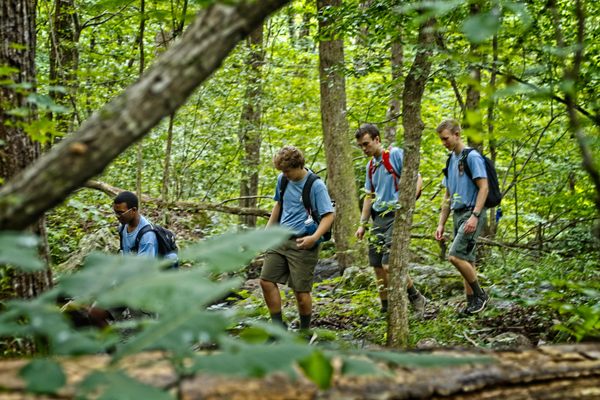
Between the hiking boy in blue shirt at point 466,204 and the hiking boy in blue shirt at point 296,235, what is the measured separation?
167 centimetres

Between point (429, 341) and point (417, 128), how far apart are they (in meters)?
2.33

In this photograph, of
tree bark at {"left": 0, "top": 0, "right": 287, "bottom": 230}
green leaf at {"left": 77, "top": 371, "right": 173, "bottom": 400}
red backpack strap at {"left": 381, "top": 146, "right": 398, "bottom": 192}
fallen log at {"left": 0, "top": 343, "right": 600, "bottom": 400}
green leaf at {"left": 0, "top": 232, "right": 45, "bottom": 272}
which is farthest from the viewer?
red backpack strap at {"left": 381, "top": 146, "right": 398, "bottom": 192}

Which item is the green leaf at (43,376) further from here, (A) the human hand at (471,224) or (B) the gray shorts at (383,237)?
(B) the gray shorts at (383,237)

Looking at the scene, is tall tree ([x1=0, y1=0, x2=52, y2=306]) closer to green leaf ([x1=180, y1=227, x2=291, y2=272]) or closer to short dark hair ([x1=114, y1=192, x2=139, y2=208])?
green leaf ([x1=180, y1=227, x2=291, y2=272])

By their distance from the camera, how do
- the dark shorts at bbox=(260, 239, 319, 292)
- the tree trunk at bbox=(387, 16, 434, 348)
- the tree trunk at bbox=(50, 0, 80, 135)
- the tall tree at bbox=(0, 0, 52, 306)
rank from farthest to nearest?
the tree trunk at bbox=(50, 0, 80, 135)
the dark shorts at bbox=(260, 239, 319, 292)
the tree trunk at bbox=(387, 16, 434, 348)
the tall tree at bbox=(0, 0, 52, 306)

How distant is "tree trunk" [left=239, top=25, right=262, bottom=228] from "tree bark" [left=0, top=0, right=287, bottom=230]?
39.8 ft

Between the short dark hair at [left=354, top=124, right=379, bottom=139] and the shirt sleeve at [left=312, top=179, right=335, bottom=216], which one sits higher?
the short dark hair at [left=354, top=124, right=379, bottom=139]

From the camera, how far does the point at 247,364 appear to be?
64.6 inches

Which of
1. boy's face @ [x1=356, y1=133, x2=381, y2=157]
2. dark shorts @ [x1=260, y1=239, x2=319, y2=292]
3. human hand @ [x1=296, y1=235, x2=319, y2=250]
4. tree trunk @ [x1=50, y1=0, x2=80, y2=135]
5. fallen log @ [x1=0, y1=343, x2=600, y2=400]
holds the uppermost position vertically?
tree trunk @ [x1=50, y1=0, x2=80, y2=135]

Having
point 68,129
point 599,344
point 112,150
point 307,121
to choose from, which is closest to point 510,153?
point 307,121

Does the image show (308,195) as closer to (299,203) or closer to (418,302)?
(299,203)

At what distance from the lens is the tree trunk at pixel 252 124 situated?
14328 millimetres

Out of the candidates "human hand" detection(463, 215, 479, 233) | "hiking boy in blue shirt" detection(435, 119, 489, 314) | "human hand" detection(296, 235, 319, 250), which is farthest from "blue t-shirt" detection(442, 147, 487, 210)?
"human hand" detection(296, 235, 319, 250)

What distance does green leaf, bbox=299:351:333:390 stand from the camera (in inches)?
66.5
